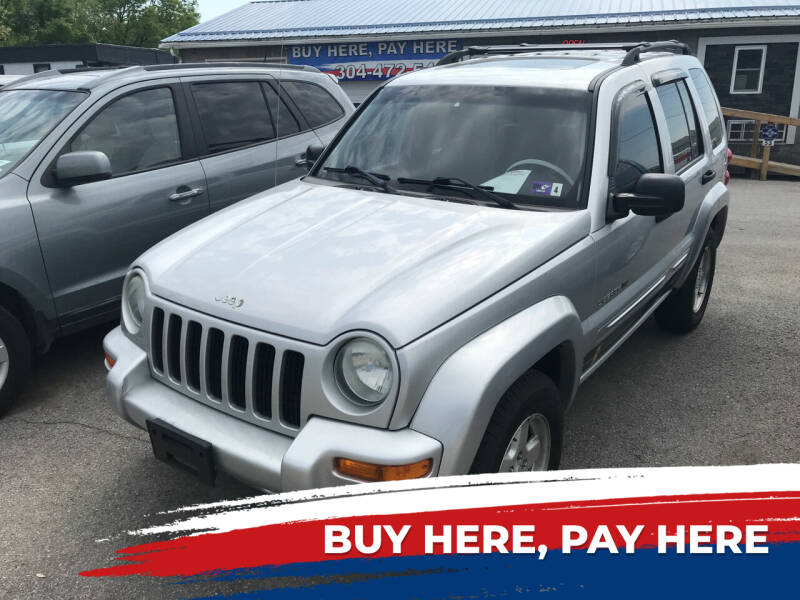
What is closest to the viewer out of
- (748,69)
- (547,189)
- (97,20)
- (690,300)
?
(547,189)

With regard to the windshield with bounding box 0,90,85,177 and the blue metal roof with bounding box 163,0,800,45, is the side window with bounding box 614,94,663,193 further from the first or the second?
the blue metal roof with bounding box 163,0,800,45

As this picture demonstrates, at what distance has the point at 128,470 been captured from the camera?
3484mm

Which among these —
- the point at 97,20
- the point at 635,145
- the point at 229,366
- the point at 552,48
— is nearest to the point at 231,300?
the point at 229,366

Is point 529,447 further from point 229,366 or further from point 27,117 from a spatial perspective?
point 27,117

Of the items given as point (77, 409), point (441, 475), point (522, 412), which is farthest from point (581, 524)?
point (77, 409)

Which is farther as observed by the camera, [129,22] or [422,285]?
[129,22]

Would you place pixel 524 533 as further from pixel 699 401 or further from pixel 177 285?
pixel 699 401

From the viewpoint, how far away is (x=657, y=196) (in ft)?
10.3

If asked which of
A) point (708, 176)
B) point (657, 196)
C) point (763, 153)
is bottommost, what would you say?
point (763, 153)

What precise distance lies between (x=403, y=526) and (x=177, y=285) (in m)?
1.27

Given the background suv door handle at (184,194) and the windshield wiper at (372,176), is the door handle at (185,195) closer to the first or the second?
the background suv door handle at (184,194)

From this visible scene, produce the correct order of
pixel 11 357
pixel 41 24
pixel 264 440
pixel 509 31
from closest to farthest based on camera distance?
pixel 264 440, pixel 11 357, pixel 509 31, pixel 41 24

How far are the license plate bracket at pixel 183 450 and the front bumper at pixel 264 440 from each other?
2cm

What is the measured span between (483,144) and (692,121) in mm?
1877
